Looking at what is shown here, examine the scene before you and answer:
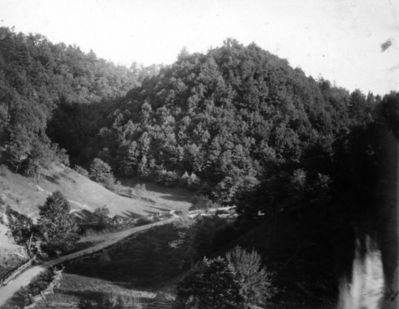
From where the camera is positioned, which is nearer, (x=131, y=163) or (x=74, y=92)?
(x=131, y=163)

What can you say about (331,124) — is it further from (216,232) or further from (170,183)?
(216,232)

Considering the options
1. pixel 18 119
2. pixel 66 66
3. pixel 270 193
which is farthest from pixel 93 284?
pixel 66 66

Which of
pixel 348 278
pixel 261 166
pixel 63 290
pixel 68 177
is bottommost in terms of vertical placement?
pixel 63 290

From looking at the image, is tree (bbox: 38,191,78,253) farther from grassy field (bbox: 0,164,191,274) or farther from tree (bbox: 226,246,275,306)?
tree (bbox: 226,246,275,306)

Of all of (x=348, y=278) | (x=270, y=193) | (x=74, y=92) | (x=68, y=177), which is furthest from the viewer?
(x=74, y=92)

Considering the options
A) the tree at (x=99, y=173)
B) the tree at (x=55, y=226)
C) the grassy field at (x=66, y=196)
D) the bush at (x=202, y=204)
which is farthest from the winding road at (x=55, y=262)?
the tree at (x=99, y=173)

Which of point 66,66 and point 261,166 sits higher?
point 66,66

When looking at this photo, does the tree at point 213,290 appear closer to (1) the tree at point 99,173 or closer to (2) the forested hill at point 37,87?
(2) the forested hill at point 37,87

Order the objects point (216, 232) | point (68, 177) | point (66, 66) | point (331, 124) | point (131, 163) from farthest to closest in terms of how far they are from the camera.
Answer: point (66, 66), point (331, 124), point (131, 163), point (68, 177), point (216, 232)
